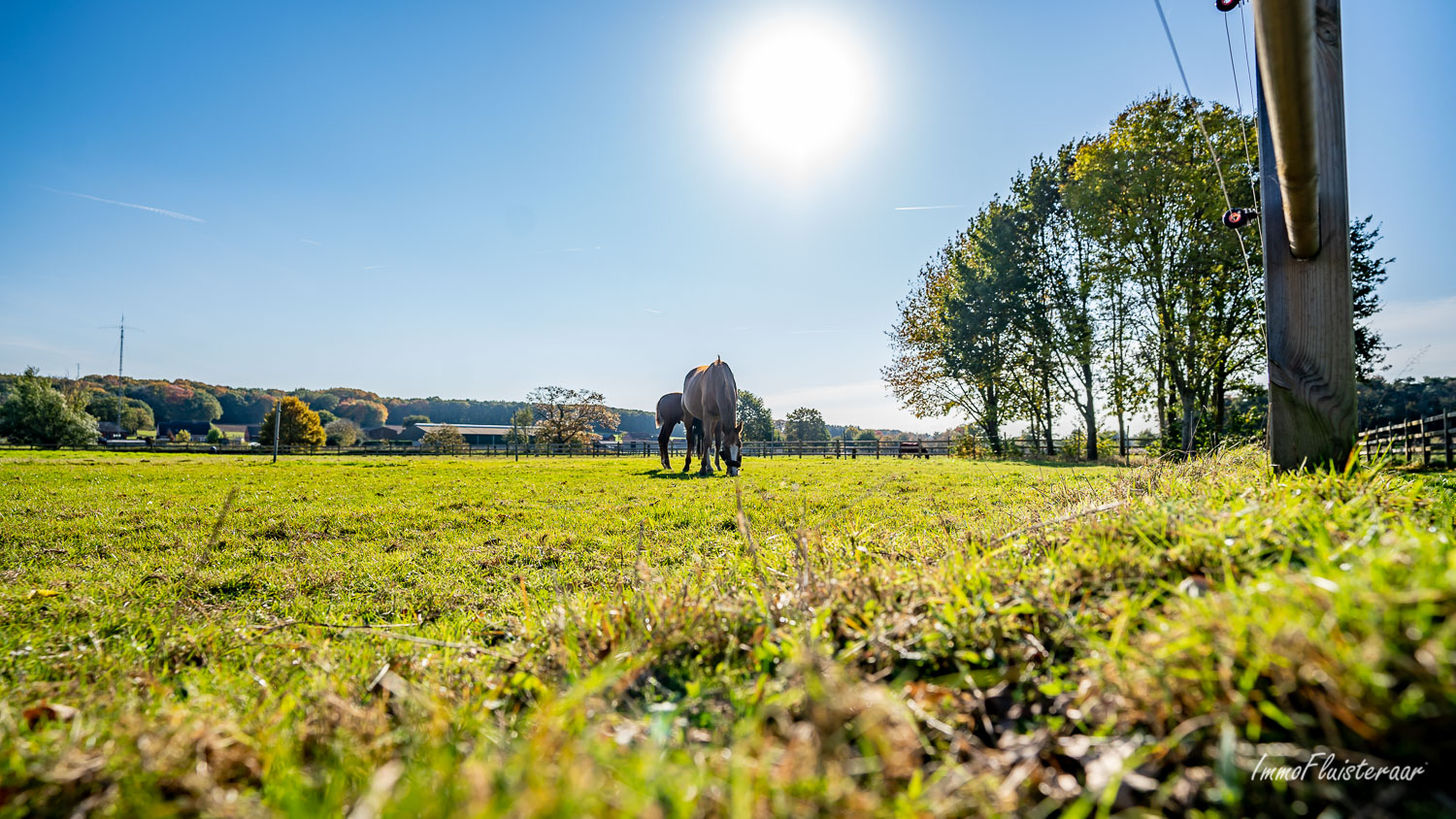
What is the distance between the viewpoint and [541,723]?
125 cm

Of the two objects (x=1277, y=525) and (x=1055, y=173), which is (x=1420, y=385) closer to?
(x=1055, y=173)

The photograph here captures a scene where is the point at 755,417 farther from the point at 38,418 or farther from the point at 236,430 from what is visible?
the point at 236,430

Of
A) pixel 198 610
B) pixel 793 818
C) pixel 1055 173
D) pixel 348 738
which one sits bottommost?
pixel 198 610

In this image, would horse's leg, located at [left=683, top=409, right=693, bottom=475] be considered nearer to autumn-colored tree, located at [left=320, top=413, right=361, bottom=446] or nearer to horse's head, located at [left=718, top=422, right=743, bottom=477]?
horse's head, located at [left=718, top=422, right=743, bottom=477]

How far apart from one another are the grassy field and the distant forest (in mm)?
105766

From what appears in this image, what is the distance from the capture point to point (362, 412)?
12975 centimetres

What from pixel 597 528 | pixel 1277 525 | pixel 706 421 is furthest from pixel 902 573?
pixel 706 421

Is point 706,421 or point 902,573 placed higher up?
point 706,421

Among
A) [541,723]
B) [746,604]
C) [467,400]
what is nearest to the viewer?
[541,723]

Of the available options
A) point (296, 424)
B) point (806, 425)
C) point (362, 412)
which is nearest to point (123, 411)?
point (362, 412)

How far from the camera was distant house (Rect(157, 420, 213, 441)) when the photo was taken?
97.8 metres

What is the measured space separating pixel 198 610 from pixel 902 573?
4130 mm

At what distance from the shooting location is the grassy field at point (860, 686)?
38.0 inches

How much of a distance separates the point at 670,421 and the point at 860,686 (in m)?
17.8
